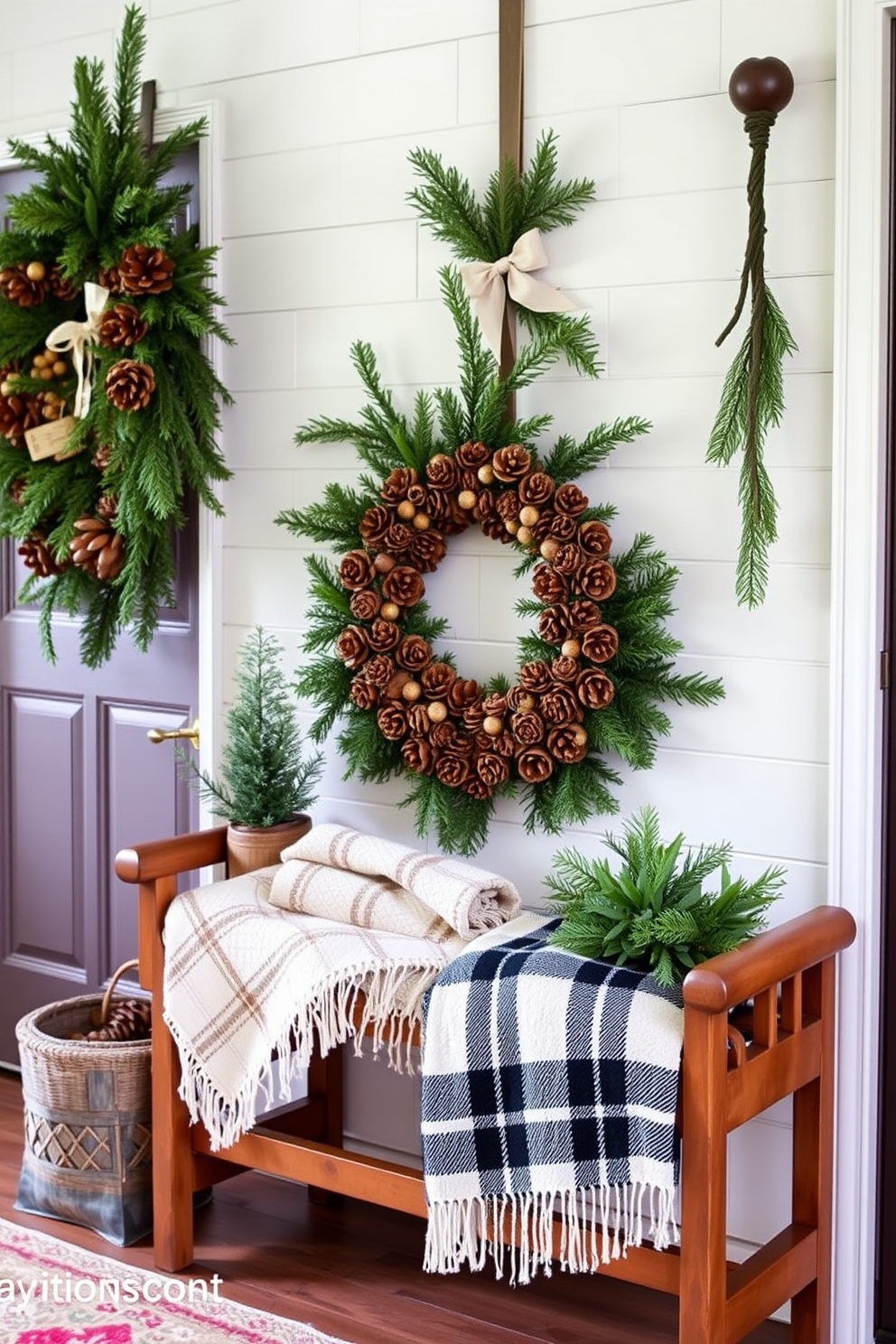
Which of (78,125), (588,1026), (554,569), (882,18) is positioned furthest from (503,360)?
(588,1026)

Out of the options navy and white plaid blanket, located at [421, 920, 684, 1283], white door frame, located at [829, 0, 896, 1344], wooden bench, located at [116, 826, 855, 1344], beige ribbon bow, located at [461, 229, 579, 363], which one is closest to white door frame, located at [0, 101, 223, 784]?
wooden bench, located at [116, 826, 855, 1344]

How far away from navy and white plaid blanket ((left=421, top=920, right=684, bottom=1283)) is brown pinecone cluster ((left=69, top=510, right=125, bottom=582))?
47.1 inches

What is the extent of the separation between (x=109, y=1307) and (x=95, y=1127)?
330mm

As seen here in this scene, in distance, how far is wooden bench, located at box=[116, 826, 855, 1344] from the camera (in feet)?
5.94

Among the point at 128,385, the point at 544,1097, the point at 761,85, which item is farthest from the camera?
the point at 128,385

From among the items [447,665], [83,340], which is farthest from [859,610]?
[83,340]

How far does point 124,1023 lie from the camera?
2.69 meters

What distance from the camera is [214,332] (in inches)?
108

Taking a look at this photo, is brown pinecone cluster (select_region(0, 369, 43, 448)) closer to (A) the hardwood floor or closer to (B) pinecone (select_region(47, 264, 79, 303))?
(B) pinecone (select_region(47, 264, 79, 303))

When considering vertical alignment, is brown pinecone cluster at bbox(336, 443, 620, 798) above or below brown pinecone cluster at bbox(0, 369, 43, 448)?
below

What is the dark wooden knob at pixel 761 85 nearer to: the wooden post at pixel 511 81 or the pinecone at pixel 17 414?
the wooden post at pixel 511 81

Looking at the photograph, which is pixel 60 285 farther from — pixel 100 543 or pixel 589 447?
pixel 589 447

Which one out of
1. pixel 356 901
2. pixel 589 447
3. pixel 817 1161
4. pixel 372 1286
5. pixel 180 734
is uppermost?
pixel 589 447

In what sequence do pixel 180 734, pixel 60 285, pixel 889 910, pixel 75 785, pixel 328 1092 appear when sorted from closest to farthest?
pixel 889 910 < pixel 328 1092 < pixel 60 285 < pixel 180 734 < pixel 75 785
